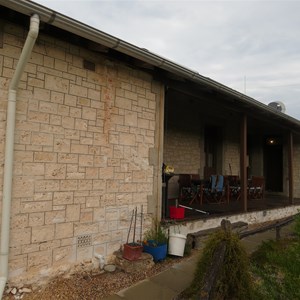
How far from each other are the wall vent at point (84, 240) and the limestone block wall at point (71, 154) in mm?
13

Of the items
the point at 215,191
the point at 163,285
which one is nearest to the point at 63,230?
the point at 163,285

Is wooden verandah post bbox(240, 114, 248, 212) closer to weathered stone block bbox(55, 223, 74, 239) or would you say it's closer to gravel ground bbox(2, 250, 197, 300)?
gravel ground bbox(2, 250, 197, 300)

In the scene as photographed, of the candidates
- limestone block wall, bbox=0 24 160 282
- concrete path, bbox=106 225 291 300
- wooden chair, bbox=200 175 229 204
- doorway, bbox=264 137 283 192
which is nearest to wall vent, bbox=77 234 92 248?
limestone block wall, bbox=0 24 160 282

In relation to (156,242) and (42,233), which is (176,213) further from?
(42,233)

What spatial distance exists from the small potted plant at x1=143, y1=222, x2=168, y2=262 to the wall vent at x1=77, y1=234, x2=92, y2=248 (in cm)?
92

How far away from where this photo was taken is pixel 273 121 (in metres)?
8.84

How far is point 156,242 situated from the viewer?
4.67 m

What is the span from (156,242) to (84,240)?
1.18 m

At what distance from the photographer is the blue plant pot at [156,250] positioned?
452 cm

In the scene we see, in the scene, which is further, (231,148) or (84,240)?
(231,148)

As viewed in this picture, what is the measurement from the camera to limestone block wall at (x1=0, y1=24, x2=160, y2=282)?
3.46 m

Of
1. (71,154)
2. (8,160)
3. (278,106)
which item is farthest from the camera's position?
(278,106)

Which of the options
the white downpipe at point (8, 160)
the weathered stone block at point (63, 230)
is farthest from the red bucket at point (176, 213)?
the white downpipe at point (8, 160)

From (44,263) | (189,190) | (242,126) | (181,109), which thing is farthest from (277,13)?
(44,263)
